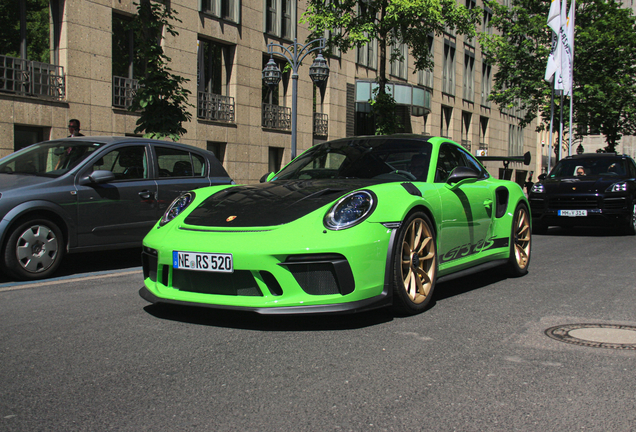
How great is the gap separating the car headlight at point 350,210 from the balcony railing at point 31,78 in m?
13.8

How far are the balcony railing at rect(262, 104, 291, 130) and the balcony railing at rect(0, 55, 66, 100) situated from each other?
9.11 m

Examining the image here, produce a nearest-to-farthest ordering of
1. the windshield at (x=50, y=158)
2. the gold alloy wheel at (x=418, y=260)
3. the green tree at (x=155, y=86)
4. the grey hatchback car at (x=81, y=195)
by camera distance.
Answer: the gold alloy wheel at (x=418, y=260) → the grey hatchback car at (x=81, y=195) → the windshield at (x=50, y=158) → the green tree at (x=155, y=86)

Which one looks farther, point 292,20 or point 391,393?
point 292,20

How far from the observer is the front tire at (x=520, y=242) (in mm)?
6918

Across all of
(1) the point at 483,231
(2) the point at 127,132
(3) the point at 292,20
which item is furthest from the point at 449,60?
(1) the point at 483,231

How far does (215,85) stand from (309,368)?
20.8 m

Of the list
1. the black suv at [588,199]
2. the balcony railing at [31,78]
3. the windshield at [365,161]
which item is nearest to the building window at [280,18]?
the balcony railing at [31,78]

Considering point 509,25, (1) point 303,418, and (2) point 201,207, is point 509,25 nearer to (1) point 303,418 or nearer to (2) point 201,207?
(2) point 201,207

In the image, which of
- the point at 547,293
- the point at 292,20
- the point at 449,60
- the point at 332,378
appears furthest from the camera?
the point at 449,60

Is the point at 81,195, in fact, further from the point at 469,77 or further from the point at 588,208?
the point at 469,77

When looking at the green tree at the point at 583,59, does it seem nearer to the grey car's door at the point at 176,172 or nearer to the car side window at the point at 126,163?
the grey car's door at the point at 176,172

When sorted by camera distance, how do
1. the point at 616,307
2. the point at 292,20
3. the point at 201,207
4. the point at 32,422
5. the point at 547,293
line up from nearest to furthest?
the point at 32,422 → the point at 201,207 → the point at 616,307 → the point at 547,293 → the point at 292,20

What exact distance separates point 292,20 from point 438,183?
22277mm

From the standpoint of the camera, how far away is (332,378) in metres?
3.40
